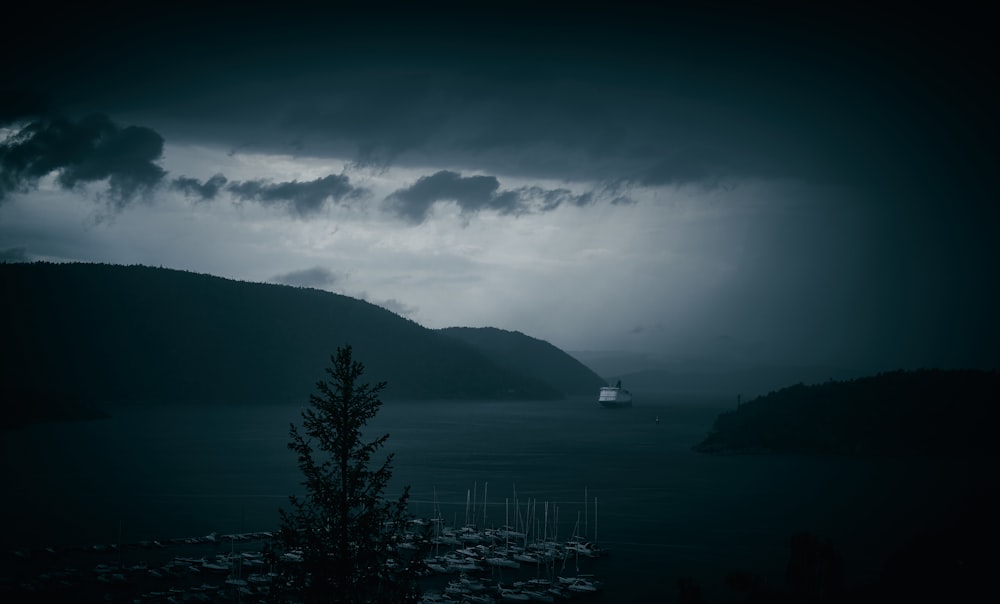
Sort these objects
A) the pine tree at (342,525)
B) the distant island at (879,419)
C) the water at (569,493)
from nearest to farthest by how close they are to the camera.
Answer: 1. the pine tree at (342,525)
2. the water at (569,493)
3. the distant island at (879,419)

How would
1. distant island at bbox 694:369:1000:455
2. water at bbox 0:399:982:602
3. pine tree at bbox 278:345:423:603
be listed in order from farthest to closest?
distant island at bbox 694:369:1000:455 → water at bbox 0:399:982:602 → pine tree at bbox 278:345:423:603

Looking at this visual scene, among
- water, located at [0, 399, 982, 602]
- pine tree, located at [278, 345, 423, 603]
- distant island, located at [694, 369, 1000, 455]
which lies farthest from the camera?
distant island, located at [694, 369, 1000, 455]

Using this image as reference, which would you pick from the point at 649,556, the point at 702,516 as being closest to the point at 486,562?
the point at 649,556

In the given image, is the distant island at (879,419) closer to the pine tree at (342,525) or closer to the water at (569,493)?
the water at (569,493)

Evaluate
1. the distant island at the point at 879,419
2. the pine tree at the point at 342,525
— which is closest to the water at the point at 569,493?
the distant island at the point at 879,419

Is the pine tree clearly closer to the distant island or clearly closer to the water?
the water

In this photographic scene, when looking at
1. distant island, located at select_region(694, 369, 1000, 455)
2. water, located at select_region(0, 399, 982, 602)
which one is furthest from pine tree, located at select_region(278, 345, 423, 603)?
distant island, located at select_region(694, 369, 1000, 455)
